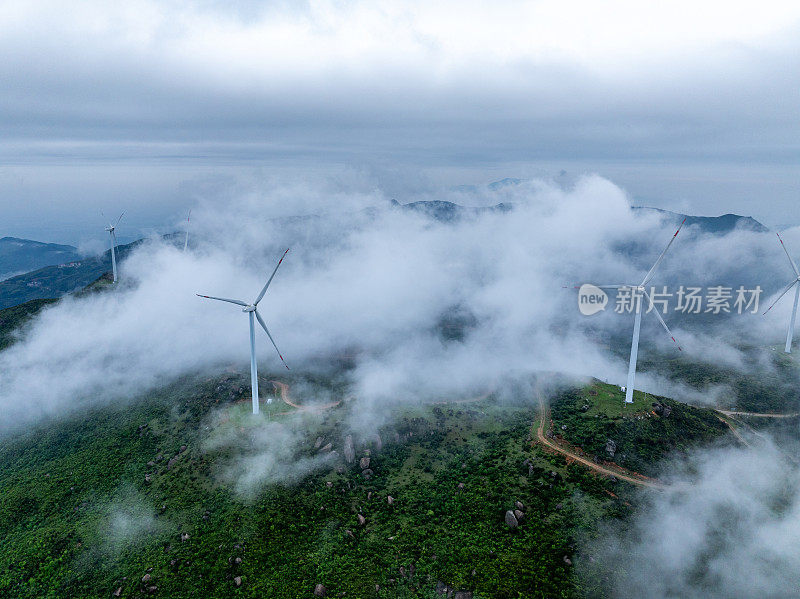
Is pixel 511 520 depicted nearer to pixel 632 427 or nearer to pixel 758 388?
pixel 632 427

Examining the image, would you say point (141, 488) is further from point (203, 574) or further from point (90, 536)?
point (203, 574)

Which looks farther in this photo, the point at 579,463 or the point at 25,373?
the point at 25,373

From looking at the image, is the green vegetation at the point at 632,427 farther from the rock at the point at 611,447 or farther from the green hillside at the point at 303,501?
the green hillside at the point at 303,501

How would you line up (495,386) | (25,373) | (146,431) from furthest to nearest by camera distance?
1. (25,373)
2. (495,386)
3. (146,431)

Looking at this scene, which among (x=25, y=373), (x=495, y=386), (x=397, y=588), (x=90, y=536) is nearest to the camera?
(x=397, y=588)

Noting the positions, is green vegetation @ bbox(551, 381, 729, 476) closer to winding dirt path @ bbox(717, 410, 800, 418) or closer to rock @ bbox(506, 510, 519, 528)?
rock @ bbox(506, 510, 519, 528)

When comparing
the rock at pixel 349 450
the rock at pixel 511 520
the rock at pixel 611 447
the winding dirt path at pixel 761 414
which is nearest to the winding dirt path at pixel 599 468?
the rock at pixel 611 447

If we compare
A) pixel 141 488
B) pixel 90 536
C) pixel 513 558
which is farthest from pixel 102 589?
pixel 513 558
